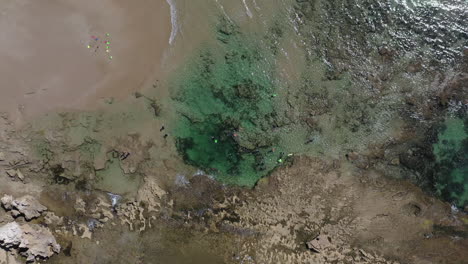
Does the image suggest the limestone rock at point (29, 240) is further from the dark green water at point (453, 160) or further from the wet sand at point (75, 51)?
the dark green water at point (453, 160)

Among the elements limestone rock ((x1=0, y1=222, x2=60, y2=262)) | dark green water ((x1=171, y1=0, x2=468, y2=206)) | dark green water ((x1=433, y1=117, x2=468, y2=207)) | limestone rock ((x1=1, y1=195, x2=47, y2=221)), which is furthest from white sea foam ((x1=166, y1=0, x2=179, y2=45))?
dark green water ((x1=433, y1=117, x2=468, y2=207))

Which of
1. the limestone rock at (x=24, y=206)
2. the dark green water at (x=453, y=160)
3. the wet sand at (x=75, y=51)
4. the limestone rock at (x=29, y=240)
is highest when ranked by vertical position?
the wet sand at (x=75, y=51)

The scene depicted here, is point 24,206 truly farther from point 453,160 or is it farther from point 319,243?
point 453,160

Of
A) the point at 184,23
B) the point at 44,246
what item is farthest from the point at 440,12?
the point at 44,246

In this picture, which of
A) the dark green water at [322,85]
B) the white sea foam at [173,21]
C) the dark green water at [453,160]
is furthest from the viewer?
the dark green water at [453,160]

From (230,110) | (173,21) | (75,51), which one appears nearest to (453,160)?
(230,110)

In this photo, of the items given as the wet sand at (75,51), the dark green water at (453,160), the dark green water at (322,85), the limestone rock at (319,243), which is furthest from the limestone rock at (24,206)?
the dark green water at (453,160)
